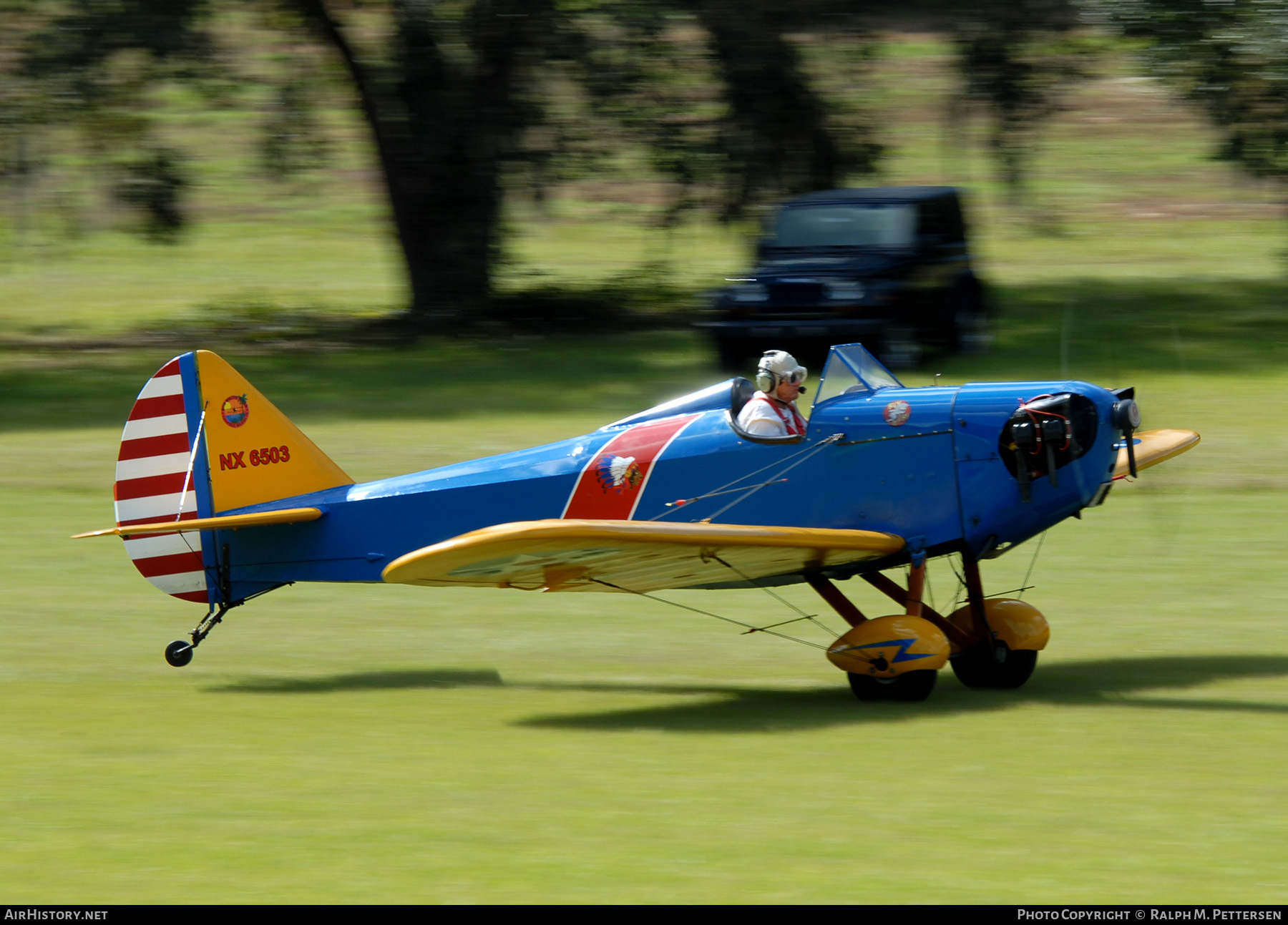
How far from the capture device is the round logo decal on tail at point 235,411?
1028 centimetres

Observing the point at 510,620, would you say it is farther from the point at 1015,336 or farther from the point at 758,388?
the point at 1015,336

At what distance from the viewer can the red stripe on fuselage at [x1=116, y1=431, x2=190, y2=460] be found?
33.3 feet

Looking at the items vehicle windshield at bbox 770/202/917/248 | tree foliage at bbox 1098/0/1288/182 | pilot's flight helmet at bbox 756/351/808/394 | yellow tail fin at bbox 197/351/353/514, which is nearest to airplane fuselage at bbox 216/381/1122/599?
yellow tail fin at bbox 197/351/353/514

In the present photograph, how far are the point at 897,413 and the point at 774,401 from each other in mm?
728

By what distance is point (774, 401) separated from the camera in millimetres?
9617

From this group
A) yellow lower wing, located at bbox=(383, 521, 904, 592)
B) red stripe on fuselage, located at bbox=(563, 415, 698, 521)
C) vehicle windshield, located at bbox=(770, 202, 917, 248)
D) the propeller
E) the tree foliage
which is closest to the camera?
yellow lower wing, located at bbox=(383, 521, 904, 592)

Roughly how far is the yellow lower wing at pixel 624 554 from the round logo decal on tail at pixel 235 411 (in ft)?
6.33

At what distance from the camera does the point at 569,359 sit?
A: 25.1 m

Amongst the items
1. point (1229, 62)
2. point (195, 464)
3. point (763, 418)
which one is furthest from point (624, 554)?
point (1229, 62)

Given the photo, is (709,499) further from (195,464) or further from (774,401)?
(195,464)

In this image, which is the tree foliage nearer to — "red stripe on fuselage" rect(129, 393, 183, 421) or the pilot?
the pilot

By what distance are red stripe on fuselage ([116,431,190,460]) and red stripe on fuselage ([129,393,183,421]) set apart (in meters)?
0.17

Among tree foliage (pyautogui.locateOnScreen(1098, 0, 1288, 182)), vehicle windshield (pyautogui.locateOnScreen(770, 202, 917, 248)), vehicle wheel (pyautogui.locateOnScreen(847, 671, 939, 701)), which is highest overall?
vehicle wheel (pyautogui.locateOnScreen(847, 671, 939, 701))

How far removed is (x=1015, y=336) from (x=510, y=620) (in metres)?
15.3
